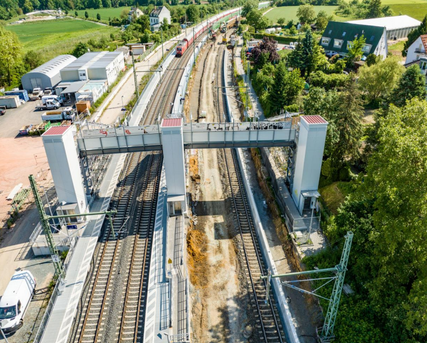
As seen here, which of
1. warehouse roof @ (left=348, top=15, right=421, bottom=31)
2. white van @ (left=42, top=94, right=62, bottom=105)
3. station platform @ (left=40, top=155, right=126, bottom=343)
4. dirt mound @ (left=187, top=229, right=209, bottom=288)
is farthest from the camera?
warehouse roof @ (left=348, top=15, right=421, bottom=31)

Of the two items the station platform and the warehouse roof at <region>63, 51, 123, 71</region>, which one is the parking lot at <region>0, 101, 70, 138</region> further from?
the station platform

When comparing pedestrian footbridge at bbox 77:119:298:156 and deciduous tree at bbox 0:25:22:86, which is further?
deciduous tree at bbox 0:25:22:86

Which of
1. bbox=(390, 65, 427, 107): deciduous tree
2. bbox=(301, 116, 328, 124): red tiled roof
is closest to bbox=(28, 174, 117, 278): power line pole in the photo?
bbox=(301, 116, 328, 124): red tiled roof

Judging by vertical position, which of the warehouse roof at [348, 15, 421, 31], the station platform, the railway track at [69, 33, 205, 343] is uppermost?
the warehouse roof at [348, 15, 421, 31]

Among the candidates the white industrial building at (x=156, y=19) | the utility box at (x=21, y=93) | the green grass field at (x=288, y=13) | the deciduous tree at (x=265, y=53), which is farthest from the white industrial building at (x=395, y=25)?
the utility box at (x=21, y=93)

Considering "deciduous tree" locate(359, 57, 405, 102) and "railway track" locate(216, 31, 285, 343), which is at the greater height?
"deciduous tree" locate(359, 57, 405, 102)

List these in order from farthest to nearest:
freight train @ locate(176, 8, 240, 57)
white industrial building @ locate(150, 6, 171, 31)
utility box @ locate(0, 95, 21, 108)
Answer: white industrial building @ locate(150, 6, 171, 31), freight train @ locate(176, 8, 240, 57), utility box @ locate(0, 95, 21, 108)

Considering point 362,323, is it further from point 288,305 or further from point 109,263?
point 109,263
